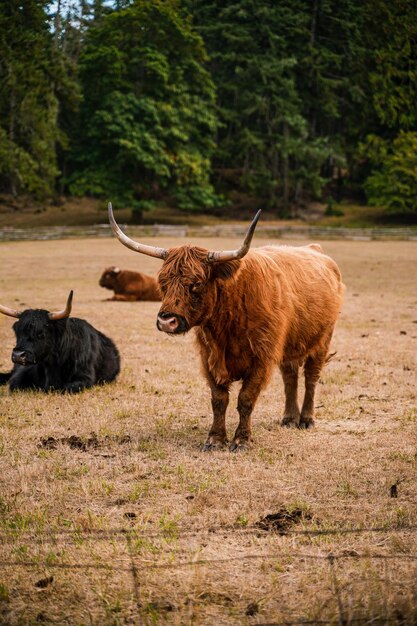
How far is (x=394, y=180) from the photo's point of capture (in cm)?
4822

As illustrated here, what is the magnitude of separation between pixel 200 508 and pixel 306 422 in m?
2.44

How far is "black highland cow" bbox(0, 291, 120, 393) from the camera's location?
7.61m

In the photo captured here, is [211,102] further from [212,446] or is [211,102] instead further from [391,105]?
[212,446]

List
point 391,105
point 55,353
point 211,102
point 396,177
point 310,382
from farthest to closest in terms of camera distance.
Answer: point 391,105 → point 211,102 → point 396,177 → point 55,353 → point 310,382

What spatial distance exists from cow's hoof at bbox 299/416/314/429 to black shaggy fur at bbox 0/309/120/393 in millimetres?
2559

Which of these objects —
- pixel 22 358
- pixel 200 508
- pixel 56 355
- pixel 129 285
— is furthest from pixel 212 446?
pixel 129 285

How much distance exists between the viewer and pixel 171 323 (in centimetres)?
527

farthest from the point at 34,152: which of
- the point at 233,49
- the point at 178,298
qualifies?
the point at 178,298

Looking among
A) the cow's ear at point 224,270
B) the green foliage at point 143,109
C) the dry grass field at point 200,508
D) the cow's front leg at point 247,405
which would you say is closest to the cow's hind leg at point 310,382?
the dry grass field at point 200,508

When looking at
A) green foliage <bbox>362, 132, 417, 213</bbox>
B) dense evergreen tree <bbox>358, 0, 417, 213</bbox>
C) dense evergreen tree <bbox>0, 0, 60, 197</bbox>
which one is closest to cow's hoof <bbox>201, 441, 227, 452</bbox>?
dense evergreen tree <bbox>0, 0, 60, 197</bbox>

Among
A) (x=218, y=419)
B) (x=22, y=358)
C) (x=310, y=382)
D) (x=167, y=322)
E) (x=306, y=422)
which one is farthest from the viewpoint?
(x=22, y=358)

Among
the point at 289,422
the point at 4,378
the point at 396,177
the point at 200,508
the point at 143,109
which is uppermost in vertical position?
the point at 143,109

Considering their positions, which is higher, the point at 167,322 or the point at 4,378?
the point at 167,322

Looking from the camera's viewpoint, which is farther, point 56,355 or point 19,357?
point 56,355
